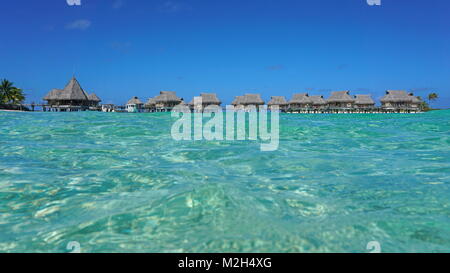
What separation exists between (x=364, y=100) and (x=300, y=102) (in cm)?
1123

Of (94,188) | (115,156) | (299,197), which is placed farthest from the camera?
(115,156)

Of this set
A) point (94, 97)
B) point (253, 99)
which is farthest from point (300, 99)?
point (94, 97)

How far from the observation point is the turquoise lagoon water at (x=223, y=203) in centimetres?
212

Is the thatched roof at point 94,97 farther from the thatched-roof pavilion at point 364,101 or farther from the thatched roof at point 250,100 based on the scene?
the thatched-roof pavilion at point 364,101

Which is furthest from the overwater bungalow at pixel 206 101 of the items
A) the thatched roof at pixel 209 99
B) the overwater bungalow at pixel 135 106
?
the overwater bungalow at pixel 135 106

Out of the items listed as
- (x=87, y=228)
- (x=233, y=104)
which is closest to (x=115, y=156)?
(x=87, y=228)

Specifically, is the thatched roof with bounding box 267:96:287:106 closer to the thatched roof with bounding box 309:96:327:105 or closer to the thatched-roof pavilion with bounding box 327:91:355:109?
the thatched roof with bounding box 309:96:327:105

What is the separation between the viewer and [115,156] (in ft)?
17.4

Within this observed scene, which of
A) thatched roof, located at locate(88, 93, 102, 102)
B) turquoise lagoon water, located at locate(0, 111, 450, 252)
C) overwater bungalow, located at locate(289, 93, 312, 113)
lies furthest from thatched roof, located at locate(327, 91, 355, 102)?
turquoise lagoon water, located at locate(0, 111, 450, 252)

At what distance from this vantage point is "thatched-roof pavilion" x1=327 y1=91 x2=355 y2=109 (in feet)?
171

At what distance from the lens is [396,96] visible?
51125 millimetres

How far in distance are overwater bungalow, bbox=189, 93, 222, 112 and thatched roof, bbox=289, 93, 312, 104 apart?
1418 centimetres

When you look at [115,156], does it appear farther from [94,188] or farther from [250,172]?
[250,172]
